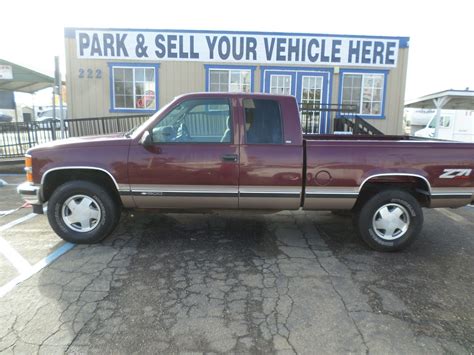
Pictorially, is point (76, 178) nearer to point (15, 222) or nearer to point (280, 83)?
point (15, 222)

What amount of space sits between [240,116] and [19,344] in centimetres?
304

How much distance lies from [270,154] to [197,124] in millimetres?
948

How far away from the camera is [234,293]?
3.46 metres

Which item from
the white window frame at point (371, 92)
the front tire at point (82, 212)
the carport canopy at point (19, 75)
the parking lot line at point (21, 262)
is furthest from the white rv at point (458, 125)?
the parking lot line at point (21, 262)

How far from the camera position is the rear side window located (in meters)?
4.37

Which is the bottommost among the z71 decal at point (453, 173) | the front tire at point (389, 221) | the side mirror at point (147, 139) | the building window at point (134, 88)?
the front tire at point (389, 221)

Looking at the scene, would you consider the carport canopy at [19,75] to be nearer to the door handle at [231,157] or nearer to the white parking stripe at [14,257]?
the white parking stripe at [14,257]

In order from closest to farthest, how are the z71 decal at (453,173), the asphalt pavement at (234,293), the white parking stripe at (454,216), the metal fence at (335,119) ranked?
1. the asphalt pavement at (234,293)
2. the z71 decal at (453,173)
3. the white parking stripe at (454,216)
4. the metal fence at (335,119)

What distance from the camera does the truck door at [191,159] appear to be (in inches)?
170

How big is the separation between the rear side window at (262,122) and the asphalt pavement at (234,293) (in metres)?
1.35

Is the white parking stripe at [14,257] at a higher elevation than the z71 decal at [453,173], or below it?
below

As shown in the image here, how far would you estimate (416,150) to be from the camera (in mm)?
4293

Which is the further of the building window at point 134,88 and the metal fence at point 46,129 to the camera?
the building window at point 134,88

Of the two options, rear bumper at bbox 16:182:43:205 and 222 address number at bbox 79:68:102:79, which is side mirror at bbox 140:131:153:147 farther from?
222 address number at bbox 79:68:102:79
